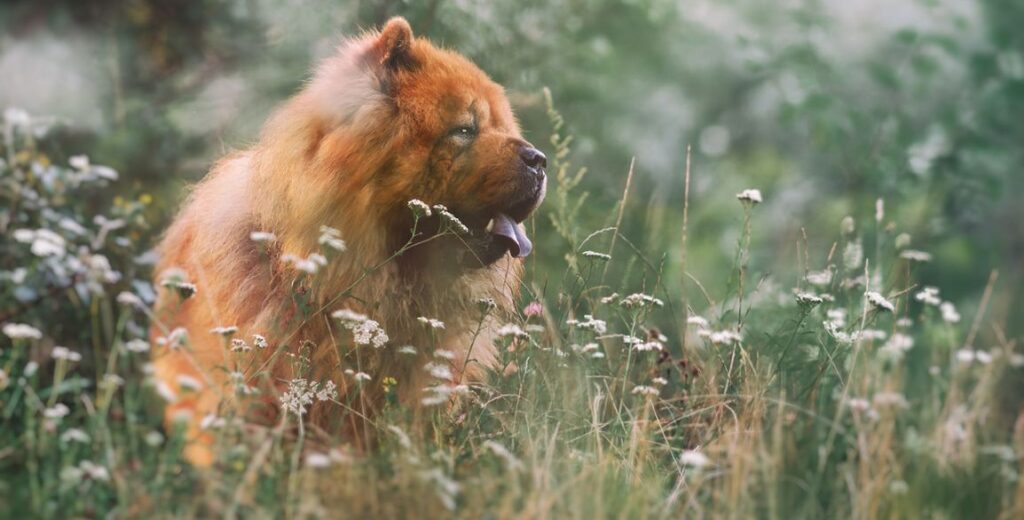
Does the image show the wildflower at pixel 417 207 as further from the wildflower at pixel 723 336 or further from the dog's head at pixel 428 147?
the wildflower at pixel 723 336

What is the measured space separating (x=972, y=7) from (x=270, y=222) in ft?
19.6

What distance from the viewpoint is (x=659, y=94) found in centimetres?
933

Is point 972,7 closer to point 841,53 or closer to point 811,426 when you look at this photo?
point 841,53

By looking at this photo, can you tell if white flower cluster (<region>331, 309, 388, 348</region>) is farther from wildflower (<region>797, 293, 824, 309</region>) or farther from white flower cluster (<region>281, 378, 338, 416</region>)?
wildflower (<region>797, 293, 824, 309</region>)

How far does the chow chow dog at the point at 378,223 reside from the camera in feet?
12.0

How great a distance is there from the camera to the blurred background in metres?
5.96

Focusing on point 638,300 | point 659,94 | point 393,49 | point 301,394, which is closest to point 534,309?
point 638,300

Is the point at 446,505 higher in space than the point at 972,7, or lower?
lower

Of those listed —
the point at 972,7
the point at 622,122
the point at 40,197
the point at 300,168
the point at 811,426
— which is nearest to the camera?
the point at 811,426

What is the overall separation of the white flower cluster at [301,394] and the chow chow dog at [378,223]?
0.13 m

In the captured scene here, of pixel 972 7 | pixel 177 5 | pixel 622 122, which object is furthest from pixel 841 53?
pixel 177 5

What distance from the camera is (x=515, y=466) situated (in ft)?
8.70

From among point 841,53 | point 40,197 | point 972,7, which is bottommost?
point 40,197

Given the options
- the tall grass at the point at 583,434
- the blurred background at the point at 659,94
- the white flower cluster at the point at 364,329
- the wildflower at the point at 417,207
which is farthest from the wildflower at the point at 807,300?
the white flower cluster at the point at 364,329
